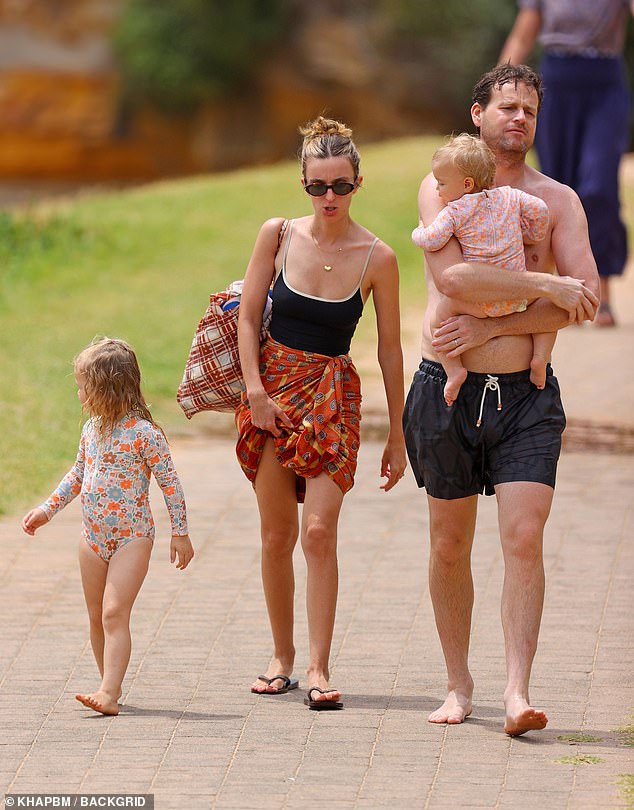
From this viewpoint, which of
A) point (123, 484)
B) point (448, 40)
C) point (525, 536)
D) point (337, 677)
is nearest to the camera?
point (525, 536)

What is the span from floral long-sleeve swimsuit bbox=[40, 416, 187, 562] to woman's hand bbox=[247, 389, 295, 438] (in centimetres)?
31

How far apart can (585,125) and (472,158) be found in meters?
6.91

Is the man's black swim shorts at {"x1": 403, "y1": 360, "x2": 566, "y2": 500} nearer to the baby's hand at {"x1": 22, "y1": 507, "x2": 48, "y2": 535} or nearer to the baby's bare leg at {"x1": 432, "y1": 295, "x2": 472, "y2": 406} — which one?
the baby's bare leg at {"x1": 432, "y1": 295, "x2": 472, "y2": 406}

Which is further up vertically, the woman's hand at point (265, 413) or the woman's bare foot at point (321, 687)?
the woman's hand at point (265, 413)

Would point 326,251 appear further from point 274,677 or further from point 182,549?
point 274,677

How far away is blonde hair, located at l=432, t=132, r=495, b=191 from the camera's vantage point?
429cm

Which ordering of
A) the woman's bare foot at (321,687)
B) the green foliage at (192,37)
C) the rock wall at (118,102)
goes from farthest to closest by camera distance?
the rock wall at (118,102) → the green foliage at (192,37) → the woman's bare foot at (321,687)

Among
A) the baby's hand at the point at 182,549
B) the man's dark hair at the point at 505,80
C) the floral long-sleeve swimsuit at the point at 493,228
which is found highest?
the man's dark hair at the point at 505,80

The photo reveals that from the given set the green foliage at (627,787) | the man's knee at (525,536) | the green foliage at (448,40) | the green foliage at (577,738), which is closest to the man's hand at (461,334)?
the man's knee at (525,536)

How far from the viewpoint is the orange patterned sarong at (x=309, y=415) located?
4.71 metres

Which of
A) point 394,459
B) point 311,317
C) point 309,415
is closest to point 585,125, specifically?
point 394,459

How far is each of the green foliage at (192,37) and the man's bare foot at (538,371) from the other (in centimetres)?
2804

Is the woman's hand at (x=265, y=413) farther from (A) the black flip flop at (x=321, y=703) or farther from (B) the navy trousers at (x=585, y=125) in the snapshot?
(B) the navy trousers at (x=585, y=125)

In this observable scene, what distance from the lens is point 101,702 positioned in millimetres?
4562
